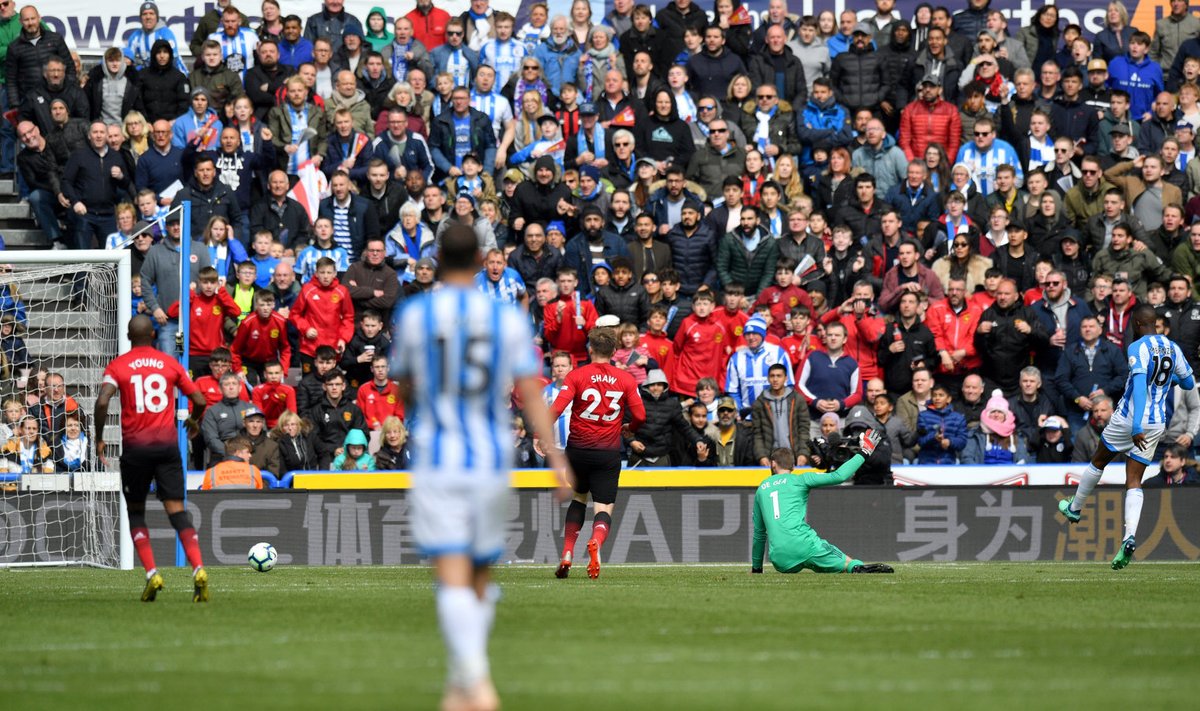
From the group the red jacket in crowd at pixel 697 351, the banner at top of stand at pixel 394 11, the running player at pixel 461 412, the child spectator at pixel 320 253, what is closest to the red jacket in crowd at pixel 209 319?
the child spectator at pixel 320 253

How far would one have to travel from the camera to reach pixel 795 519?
1683cm

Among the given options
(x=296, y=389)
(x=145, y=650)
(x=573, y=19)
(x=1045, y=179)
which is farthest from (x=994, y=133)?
(x=145, y=650)

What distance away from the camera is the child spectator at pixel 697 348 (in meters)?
22.6

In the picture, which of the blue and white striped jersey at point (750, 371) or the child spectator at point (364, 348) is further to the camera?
the child spectator at point (364, 348)

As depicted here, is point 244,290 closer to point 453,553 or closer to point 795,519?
point 795,519

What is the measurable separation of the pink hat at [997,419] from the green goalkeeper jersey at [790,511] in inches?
236

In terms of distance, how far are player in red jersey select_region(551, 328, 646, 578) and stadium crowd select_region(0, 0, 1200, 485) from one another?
510 cm

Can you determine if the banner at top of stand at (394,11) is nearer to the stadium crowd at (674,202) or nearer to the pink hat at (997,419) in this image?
the stadium crowd at (674,202)

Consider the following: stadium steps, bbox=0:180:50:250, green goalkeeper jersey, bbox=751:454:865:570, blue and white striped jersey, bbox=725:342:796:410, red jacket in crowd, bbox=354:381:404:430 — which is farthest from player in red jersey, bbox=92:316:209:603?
stadium steps, bbox=0:180:50:250

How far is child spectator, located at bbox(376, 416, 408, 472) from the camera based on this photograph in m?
21.7

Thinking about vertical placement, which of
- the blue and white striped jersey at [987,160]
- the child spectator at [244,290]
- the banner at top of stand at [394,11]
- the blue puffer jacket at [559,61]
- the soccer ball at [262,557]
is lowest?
the soccer ball at [262,557]

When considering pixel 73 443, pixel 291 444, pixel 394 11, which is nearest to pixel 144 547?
pixel 73 443

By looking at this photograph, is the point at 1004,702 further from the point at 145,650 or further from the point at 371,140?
the point at 371,140

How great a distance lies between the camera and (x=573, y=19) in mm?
26359
